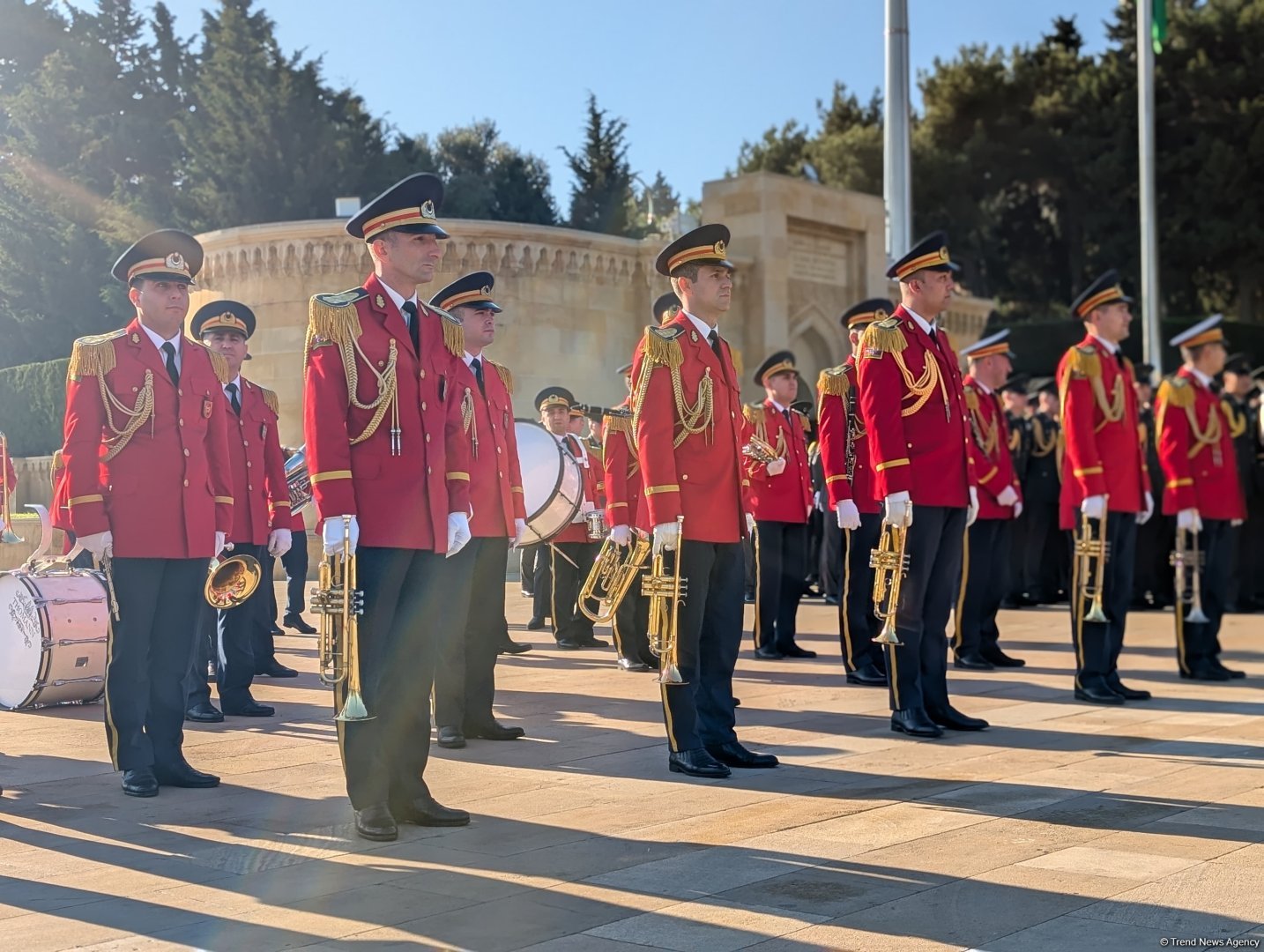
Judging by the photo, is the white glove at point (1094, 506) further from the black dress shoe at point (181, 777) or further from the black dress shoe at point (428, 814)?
the black dress shoe at point (181, 777)

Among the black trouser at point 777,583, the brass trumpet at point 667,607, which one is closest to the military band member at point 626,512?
the brass trumpet at point 667,607

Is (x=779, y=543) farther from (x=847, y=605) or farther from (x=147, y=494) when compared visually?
(x=147, y=494)

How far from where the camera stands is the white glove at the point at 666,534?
6.69 m

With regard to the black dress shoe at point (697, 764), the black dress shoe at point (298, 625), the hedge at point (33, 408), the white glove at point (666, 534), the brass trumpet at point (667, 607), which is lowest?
the black dress shoe at point (697, 764)

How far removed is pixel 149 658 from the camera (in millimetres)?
6766

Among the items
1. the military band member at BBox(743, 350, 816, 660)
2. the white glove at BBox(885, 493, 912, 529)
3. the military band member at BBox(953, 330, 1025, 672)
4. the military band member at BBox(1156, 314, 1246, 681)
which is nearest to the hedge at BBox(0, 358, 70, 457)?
the military band member at BBox(743, 350, 816, 660)

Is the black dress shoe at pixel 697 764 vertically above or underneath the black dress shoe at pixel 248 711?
underneath

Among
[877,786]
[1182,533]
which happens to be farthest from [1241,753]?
[1182,533]

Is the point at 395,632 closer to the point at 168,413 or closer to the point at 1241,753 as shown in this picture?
the point at 168,413

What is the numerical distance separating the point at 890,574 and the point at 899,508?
0.37 meters

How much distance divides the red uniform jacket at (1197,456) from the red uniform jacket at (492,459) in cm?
424

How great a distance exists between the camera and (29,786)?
21.8 ft

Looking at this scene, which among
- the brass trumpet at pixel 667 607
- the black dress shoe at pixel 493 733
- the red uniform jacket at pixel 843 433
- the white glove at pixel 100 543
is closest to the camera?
the white glove at pixel 100 543

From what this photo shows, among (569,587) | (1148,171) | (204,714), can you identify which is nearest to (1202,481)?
(569,587)
